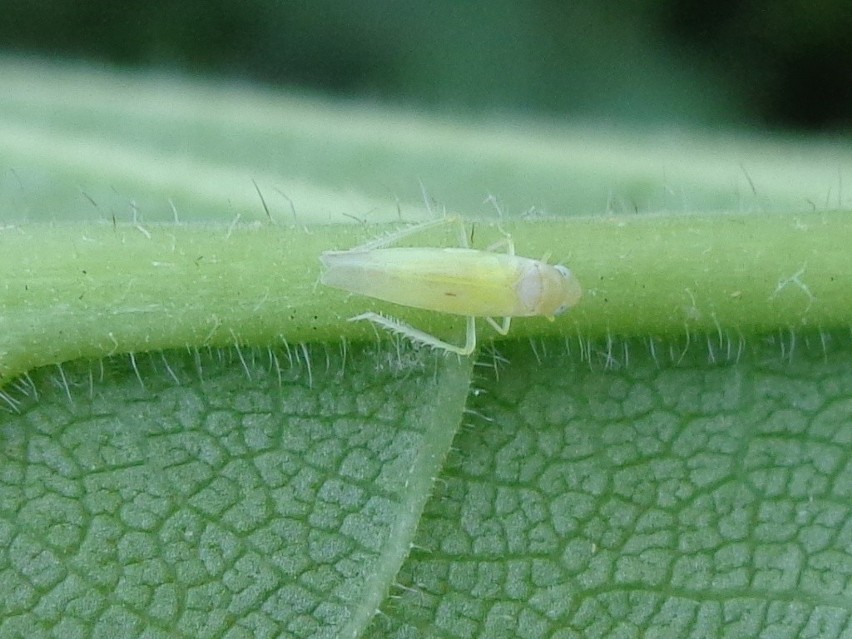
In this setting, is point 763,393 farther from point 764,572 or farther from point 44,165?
point 44,165

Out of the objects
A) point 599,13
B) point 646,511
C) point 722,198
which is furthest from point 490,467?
point 599,13

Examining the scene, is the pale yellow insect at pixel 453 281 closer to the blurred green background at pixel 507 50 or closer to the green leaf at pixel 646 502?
the green leaf at pixel 646 502

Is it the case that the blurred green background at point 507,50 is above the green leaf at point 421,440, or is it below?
above

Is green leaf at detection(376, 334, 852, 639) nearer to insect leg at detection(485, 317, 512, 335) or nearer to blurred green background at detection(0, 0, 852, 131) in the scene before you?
insect leg at detection(485, 317, 512, 335)

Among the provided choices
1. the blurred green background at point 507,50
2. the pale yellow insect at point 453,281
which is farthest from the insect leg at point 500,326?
the blurred green background at point 507,50

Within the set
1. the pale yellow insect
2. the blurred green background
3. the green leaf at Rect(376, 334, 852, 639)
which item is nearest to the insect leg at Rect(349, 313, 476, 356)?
the pale yellow insect

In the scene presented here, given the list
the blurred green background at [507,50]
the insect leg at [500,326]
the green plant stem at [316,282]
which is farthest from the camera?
the blurred green background at [507,50]
